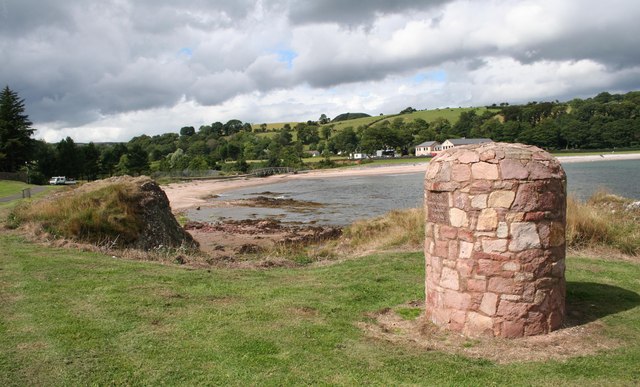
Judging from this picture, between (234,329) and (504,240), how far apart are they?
397 centimetres

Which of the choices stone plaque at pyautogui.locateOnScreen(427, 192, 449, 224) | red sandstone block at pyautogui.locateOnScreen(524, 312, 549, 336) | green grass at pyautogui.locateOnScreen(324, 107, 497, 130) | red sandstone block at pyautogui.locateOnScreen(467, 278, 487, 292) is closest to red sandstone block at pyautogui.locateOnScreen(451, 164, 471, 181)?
stone plaque at pyautogui.locateOnScreen(427, 192, 449, 224)

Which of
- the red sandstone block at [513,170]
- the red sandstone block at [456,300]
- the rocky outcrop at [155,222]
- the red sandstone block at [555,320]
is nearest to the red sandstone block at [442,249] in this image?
the red sandstone block at [456,300]

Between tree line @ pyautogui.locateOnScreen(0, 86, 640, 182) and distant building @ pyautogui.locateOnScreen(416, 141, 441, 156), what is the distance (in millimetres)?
5224

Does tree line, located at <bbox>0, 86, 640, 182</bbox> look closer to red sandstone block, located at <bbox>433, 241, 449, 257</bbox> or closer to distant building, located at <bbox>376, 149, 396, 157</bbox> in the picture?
distant building, located at <bbox>376, 149, 396, 157</bbox>

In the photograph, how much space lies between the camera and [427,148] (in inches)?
4916

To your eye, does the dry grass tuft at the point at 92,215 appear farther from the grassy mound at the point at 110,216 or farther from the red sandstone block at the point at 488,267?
the red sandstone block at the point at 488,267

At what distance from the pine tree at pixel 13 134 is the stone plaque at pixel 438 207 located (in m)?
63.0

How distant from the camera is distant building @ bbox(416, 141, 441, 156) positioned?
12262cm

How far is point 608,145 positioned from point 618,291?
391ft

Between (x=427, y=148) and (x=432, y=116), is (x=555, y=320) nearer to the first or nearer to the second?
(x=427, y=148)

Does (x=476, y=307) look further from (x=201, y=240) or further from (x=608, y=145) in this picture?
(x=608, y=145)

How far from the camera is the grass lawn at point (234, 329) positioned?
534 centimetres

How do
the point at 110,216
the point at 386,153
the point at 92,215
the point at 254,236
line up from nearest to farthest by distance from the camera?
1. the point at 92,215
2. the point at 110,216
3. the point at 254,236
4. the point at 386,153

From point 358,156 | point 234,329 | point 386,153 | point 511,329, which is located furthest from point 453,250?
point 386,153
